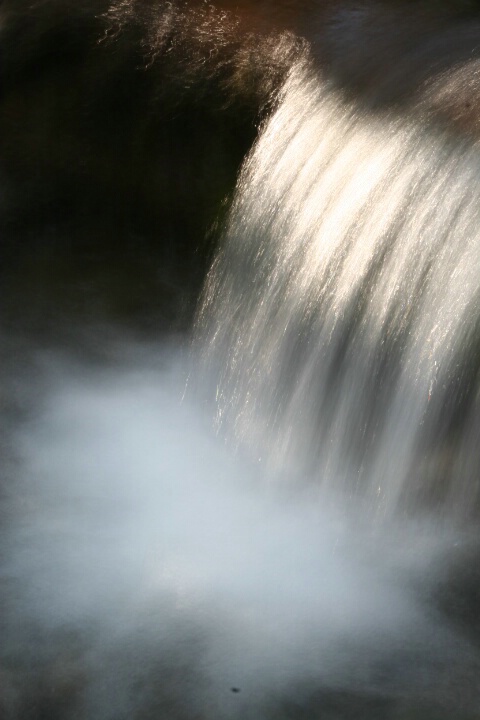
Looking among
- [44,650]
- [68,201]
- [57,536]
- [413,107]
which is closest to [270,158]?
[413,107]

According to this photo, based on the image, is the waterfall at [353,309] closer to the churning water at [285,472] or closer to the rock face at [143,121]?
the churning water at [285,472]

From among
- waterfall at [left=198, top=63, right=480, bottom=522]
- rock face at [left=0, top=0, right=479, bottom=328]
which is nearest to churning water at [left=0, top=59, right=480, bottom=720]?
waterfall at [left=198, top=63, right=480, bottom=522]

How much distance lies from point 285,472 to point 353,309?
60cm

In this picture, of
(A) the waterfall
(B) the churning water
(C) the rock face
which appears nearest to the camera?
(B) the churning water

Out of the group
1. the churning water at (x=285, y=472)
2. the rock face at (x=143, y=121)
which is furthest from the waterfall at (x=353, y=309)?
the rock face at (x=143, y=121)

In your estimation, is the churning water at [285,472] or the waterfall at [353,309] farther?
the waterfall at [353,309]

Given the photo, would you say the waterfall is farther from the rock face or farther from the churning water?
the rock face

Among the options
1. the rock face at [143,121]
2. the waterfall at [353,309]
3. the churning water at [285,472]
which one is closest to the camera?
the churning water at [285,472]

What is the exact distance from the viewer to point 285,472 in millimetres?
3676

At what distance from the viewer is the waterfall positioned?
10.2 feet

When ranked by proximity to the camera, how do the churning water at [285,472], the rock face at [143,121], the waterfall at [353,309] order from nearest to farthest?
1. the churning water at [285,472]
2. the waterfall at [353,309]
3. the rock face at [143,121]

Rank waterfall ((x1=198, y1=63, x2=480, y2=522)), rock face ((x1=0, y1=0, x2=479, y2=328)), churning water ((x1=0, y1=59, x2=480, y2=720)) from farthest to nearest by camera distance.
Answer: rock face ((x1=0, y1=0, x2=479, y2=328)), waterfall ((x1=198, y1=63, x2=480, y2=522)), churning water ((x1=0, y1=59, x2=480, y2=720))

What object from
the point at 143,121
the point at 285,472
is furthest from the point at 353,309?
the point at 143,121

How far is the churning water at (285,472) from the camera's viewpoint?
292cm
